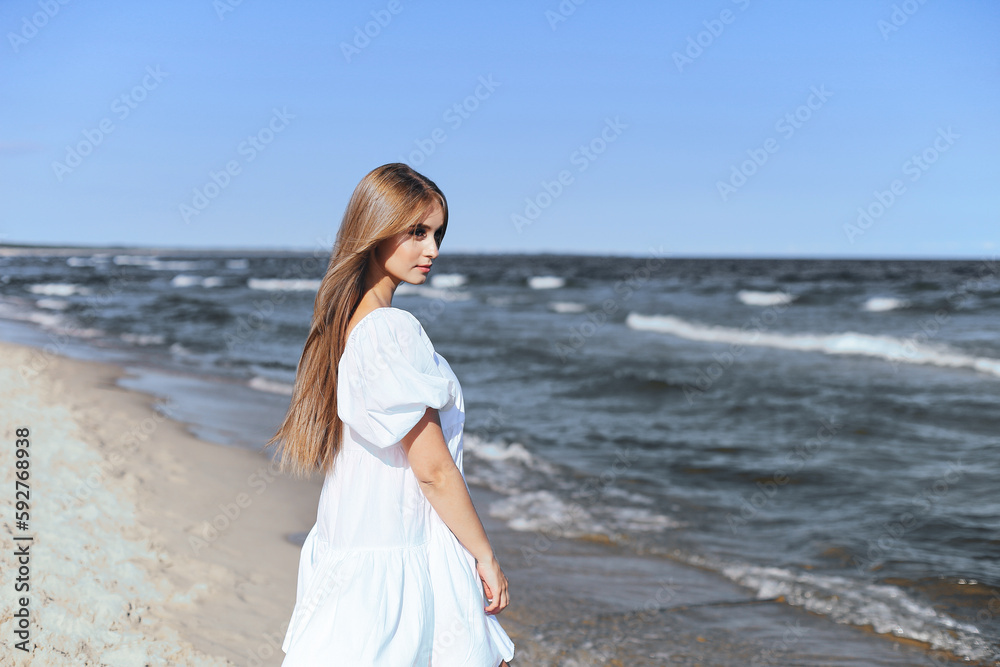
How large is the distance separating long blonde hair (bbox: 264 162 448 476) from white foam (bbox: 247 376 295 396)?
924 cm

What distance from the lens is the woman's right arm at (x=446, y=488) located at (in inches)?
67.8

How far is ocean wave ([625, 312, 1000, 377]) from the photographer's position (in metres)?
15.0

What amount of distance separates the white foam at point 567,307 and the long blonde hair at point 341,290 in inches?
1031

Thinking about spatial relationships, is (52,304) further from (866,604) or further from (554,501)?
(866,604)

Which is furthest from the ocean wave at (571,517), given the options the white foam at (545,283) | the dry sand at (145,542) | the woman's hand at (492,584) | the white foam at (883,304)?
the white foam at (545,283)

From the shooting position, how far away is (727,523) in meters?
6.38

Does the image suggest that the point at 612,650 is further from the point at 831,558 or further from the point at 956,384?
the point at 956,384

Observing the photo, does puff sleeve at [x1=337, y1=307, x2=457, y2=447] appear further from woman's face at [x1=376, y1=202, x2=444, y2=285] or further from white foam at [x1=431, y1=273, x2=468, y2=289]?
white foam at [x1=431, y1=273, x2=468, y2=289]

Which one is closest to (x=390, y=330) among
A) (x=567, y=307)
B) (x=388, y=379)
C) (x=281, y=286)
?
(x=388, y=379)

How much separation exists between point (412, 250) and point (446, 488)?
56 cm

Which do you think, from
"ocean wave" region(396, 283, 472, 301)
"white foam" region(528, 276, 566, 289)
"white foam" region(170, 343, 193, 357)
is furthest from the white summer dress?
"white foam" region(528, 276, 566, 289)

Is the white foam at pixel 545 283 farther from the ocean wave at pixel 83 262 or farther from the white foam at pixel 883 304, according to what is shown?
the ocean wave at pixel 83 262

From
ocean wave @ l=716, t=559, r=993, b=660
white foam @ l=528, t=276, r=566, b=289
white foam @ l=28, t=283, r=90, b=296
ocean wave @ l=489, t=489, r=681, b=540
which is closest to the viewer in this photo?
ocean wave @ l=716, t=559, r=993, b=660

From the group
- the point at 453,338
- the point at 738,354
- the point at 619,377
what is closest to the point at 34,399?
the point at 619,377
